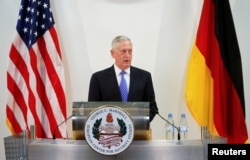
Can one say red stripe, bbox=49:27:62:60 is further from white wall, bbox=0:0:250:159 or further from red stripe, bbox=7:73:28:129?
red stripe, bbox=7:73:28:129

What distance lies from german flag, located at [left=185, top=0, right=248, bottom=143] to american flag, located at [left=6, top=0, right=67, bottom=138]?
118 cm

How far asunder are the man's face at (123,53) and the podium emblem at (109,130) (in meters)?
1.24

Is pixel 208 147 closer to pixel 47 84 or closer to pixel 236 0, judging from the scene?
pixel 47 84

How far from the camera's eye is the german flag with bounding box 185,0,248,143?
2.75 metres

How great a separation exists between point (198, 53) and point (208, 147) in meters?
1.57

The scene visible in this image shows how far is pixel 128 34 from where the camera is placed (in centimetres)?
323

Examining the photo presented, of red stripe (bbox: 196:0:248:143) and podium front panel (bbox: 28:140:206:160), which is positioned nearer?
podium front panel (bbox: 28:140:206:160)

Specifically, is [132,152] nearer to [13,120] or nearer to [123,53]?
[123,53]

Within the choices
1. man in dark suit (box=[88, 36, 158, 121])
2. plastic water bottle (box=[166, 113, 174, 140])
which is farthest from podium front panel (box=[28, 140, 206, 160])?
man in dark suit (box=[88, 36, 158, 121])

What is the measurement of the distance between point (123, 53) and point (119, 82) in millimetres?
262

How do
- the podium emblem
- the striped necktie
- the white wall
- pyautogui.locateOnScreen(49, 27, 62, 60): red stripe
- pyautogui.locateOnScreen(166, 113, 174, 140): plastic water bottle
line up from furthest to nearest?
the white wall, pyautogui.locateOnScreen(49, 27, 62, 60): red stripe, the striped necktie, pyautogui.locateOnScreen(166, 113, 174, 140): plastic water bottle, the podium emblem

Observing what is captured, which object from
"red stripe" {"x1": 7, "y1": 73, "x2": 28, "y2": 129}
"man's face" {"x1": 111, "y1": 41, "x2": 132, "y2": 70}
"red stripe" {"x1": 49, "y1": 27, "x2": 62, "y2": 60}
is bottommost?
"red stripe" {"x1": 7, "y1": 73, "x2": 28, "y2": 129}

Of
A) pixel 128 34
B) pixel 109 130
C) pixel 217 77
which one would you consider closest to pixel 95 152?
pixel 109 130

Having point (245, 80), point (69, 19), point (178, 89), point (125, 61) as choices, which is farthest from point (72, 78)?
point (245, 80)
